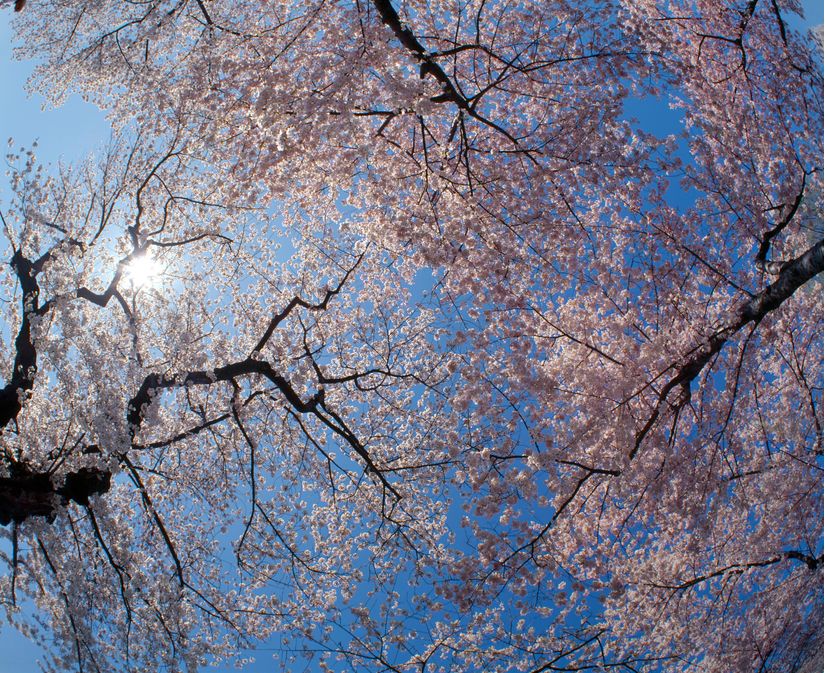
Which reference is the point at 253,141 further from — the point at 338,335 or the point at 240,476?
the point at 240,476

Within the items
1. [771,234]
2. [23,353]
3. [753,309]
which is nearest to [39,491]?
[23,353]

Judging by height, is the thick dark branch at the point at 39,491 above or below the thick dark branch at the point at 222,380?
below

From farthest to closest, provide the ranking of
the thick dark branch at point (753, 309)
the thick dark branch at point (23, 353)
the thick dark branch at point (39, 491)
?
1. the thick dark branch at point (23, 353)
2. the thick dark branch at point (39, 491)
3. the thick dark branch at point (753, 309)

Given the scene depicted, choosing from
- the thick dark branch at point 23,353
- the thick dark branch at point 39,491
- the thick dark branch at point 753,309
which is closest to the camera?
the thick dark branch at point 753,309

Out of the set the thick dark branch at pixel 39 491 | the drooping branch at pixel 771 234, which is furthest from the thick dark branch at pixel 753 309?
the thick dark branch at pixel 39 491

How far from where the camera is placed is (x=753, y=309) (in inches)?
240

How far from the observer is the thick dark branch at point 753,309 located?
501 centimetres

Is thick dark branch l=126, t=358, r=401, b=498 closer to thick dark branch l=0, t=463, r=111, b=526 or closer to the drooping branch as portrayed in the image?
thick dark branch l=0, t=463, r=111, b=526

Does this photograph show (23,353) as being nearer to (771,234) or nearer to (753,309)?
(753,309)

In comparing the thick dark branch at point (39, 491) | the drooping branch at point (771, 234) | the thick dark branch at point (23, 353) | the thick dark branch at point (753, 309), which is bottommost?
the thick dark branch at point (753, 309)

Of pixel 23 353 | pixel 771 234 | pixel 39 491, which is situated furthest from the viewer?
pixel 23 353

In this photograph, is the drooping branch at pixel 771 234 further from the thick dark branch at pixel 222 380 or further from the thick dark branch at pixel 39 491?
the thick dark branch at pixel 39 491

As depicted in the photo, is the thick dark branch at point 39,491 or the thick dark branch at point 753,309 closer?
the thick dark branch at point 753,309

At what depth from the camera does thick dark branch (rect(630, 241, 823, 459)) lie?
5.01 m
